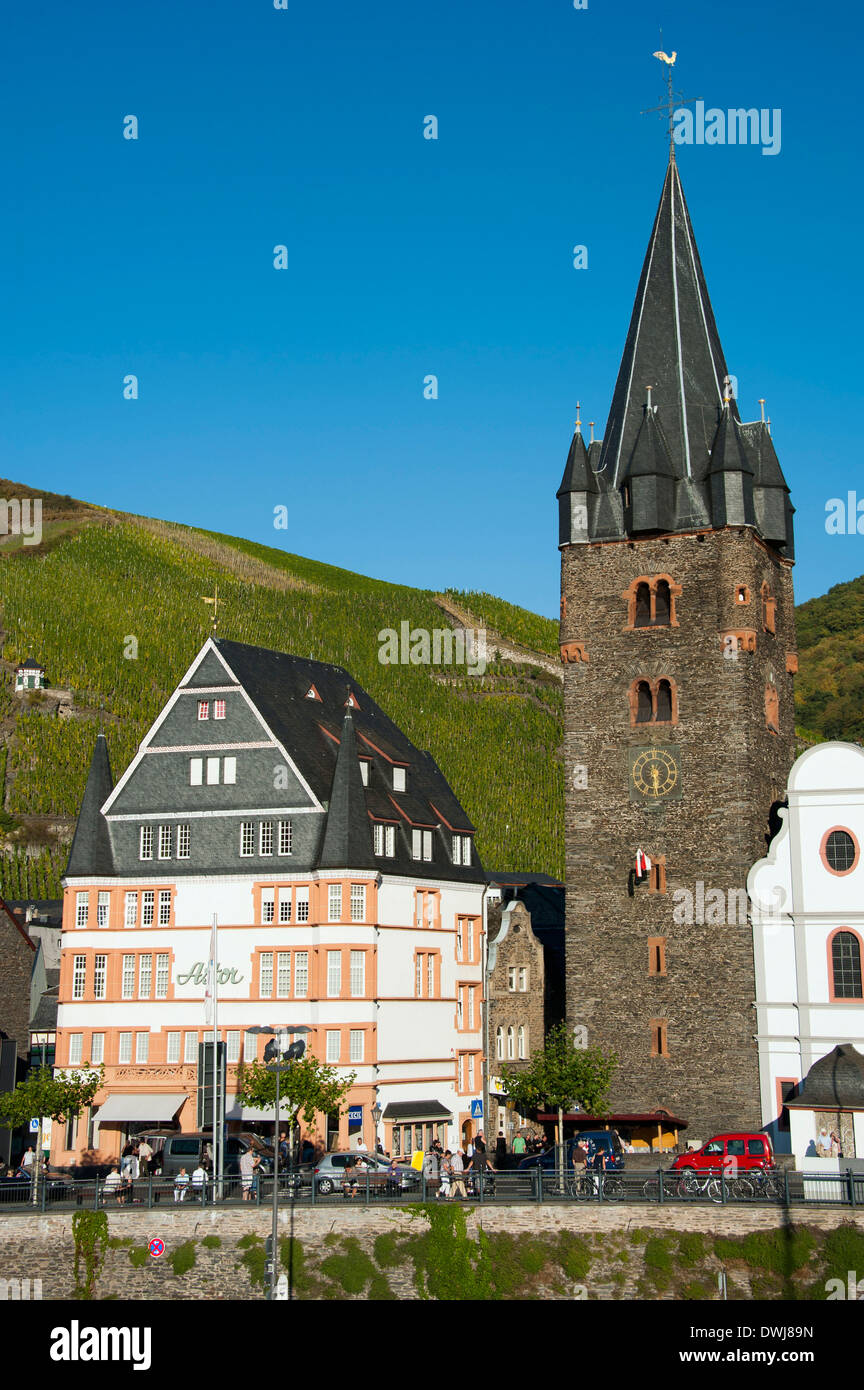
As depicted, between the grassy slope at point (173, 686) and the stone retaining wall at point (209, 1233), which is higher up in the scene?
the grassy slope at point (173, 686)

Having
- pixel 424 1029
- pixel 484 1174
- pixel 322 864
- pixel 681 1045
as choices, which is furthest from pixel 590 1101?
pixel 484 1174

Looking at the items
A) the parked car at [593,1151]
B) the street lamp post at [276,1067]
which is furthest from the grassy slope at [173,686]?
the street lamp post at [276,1067]

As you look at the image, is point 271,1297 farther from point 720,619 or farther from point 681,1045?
point 720,619

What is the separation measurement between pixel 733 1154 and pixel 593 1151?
536 centimetres

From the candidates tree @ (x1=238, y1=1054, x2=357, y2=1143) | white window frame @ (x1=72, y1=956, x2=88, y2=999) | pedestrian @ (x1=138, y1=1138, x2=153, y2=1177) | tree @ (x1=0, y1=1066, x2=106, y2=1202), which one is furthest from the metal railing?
white window frame @ (x1=72, y1=956, x2=88, y2=999)

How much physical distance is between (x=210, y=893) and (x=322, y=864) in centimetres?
484

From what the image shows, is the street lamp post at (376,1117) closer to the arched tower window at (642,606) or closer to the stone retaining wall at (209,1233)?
the stone retaining wall at (209,1233)

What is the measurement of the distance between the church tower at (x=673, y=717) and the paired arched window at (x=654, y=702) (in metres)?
0.07

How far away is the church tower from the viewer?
59938 mm

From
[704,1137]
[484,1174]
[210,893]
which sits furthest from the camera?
[210,893]

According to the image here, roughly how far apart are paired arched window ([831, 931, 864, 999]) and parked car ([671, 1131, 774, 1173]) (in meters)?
9.56

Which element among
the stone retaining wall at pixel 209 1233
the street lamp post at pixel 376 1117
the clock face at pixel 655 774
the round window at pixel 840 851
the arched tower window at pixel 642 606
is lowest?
the stone retaining wall at pixel 209 1233

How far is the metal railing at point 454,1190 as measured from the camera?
42031 millimetres

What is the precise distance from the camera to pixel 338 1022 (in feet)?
194
